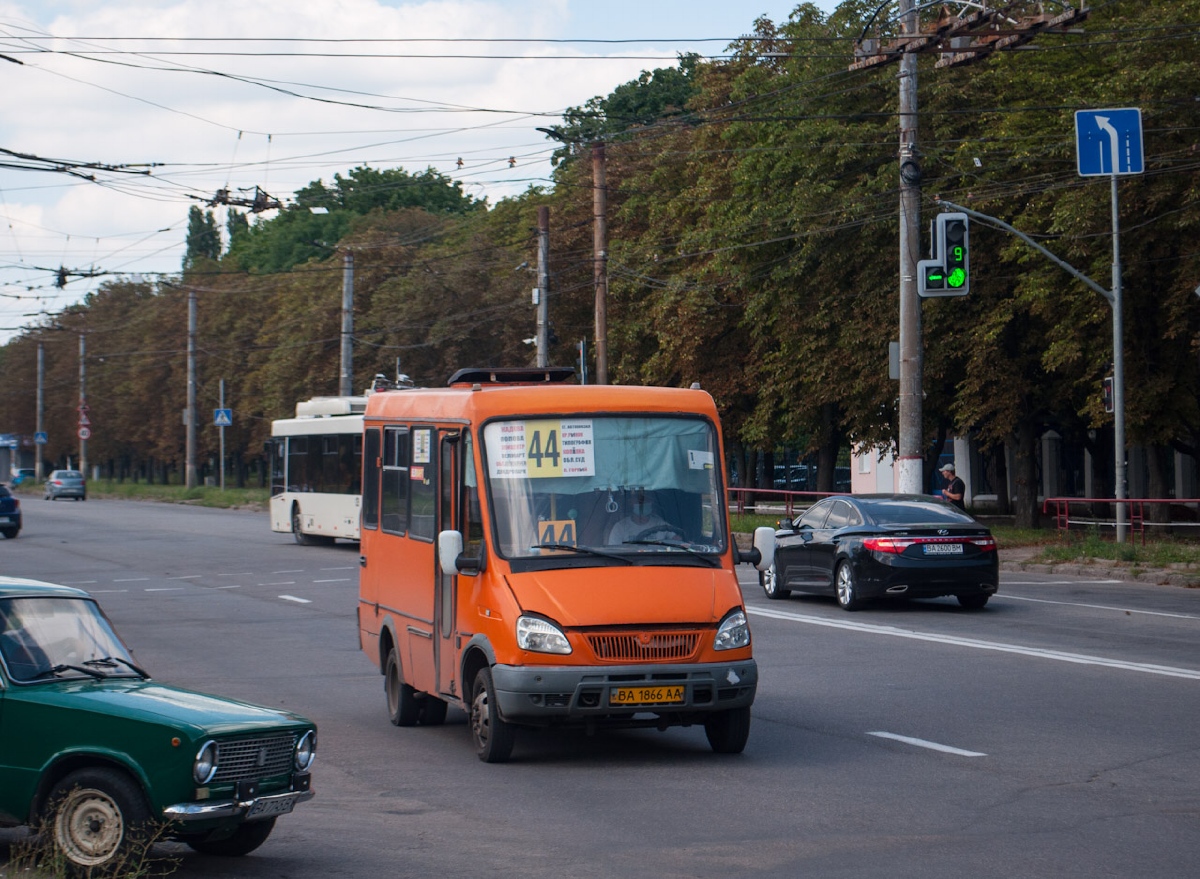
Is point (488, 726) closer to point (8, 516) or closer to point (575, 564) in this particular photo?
point (575, 564)

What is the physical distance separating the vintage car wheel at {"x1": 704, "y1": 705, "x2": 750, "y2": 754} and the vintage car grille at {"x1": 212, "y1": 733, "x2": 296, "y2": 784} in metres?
3.67

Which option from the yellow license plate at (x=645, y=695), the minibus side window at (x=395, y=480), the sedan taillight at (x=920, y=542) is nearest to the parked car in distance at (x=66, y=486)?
the sedan taillight at (x=920, y=542)

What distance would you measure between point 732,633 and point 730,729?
2.28 feet

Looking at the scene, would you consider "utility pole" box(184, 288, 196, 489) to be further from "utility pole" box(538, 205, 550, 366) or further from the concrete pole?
the concrete pole

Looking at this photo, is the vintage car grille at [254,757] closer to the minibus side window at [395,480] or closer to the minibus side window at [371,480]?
the minibus side window at [395,480]

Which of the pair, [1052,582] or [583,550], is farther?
[1052,582]

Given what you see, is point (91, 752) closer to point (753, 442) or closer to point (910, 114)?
point (910, 114)

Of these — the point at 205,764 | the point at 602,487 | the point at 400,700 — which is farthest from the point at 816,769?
the point at 205,764

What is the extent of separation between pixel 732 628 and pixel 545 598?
1165mm

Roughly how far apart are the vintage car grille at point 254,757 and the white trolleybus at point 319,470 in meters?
27.2

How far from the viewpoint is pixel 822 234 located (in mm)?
39938

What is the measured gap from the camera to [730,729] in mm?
10297

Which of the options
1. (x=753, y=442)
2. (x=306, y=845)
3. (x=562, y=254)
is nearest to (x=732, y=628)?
(x=306, y=845)

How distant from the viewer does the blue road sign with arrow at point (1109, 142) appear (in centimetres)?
2684
